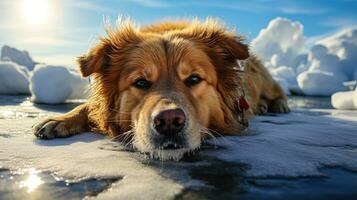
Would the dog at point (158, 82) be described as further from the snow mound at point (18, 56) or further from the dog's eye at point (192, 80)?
the snow mound at point (18, 56)

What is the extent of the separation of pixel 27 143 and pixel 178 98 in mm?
1112

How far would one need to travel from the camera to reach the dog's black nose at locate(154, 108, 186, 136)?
245 centimetres

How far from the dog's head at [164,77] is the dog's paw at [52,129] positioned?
0.30 meters

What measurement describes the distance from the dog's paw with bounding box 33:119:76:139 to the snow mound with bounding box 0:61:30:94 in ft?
25.8

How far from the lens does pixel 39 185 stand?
6.33ft

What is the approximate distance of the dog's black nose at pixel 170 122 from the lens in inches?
96.5

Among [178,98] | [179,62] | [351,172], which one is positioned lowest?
[351,172]

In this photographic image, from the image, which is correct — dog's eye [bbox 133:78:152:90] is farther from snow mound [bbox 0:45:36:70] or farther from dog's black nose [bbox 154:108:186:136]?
snow mound [bbox 0:45:36:70]

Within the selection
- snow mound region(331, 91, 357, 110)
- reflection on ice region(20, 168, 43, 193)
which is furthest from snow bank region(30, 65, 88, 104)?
reflection on ice region(20, 168, 43, 193)

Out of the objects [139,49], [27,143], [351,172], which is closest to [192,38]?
[139,49]

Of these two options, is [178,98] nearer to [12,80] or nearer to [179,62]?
[179,62]

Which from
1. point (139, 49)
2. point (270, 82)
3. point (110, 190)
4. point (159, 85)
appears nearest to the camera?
point (110, 190)

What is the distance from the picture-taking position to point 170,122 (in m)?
2.49

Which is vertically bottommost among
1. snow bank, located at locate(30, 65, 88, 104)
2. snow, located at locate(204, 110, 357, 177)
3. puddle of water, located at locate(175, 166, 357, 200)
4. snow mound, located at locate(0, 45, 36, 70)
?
puddle of water, located at locate(175, 166, 357, 200)
